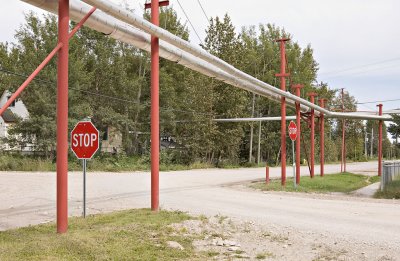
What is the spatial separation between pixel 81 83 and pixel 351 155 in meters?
65.4

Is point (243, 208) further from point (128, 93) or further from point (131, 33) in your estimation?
point (128, 93)

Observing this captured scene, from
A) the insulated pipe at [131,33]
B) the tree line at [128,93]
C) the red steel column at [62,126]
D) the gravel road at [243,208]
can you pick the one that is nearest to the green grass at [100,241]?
the red steel column at [62,126]

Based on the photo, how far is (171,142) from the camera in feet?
149

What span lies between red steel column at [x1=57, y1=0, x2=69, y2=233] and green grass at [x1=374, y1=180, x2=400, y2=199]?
45.6ft

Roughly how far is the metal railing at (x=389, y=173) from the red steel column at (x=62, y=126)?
14775 mm

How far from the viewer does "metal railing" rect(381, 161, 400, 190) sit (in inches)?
723

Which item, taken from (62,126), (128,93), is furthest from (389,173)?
(128,93)

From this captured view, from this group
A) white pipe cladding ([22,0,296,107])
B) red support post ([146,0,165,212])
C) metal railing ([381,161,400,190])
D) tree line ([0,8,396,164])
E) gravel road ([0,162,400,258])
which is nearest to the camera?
white pipe cladding ([22,0,296,107])

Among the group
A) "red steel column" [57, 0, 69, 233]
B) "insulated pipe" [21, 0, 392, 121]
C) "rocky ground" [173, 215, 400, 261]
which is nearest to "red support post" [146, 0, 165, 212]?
"insulated pipe" [21, 0, 392, 121]

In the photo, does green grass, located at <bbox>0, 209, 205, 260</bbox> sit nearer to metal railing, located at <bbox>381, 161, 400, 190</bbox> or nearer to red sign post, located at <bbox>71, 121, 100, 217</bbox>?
red sign post, located at <bbox>71, 121, 100, 217</bbox>

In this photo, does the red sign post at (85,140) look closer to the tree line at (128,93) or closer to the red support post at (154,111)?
the red support post at (154,111)

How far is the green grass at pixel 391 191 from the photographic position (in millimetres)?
17002

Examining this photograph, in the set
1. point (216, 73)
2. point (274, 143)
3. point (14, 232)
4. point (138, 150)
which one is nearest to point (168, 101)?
point (138, 150)

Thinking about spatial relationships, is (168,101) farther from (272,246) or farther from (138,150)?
(272,246)
